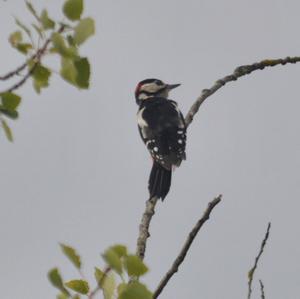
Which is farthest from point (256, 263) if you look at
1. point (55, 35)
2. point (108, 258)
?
point (55, 35)

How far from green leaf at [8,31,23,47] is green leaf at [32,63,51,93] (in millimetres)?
82

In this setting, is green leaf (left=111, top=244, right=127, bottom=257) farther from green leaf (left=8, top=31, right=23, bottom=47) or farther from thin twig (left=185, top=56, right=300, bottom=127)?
thin twig (left=185, top=56, right=300, bottom=127)

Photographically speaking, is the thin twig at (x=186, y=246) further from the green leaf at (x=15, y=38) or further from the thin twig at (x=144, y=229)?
the green leaf at (x=15, y=38)

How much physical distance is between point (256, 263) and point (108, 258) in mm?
1317

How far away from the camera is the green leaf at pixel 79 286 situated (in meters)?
2.12

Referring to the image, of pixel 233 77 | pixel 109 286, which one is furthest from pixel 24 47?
pixel 233 77

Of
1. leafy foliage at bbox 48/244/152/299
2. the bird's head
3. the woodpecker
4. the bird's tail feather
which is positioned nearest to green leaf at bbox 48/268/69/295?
leafy foliage at bbox 48/244/152/299

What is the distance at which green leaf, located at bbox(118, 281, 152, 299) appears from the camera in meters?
1.74

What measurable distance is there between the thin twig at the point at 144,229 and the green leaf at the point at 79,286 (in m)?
0.90

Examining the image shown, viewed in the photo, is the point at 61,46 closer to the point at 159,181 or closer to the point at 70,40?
the point at 70,40

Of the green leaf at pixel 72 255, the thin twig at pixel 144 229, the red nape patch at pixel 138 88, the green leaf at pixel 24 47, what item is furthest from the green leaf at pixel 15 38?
the red nape patch at pixel 138 88

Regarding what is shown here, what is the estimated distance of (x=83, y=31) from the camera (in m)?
1.77

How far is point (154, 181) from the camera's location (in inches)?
253

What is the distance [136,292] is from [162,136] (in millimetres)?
5956
